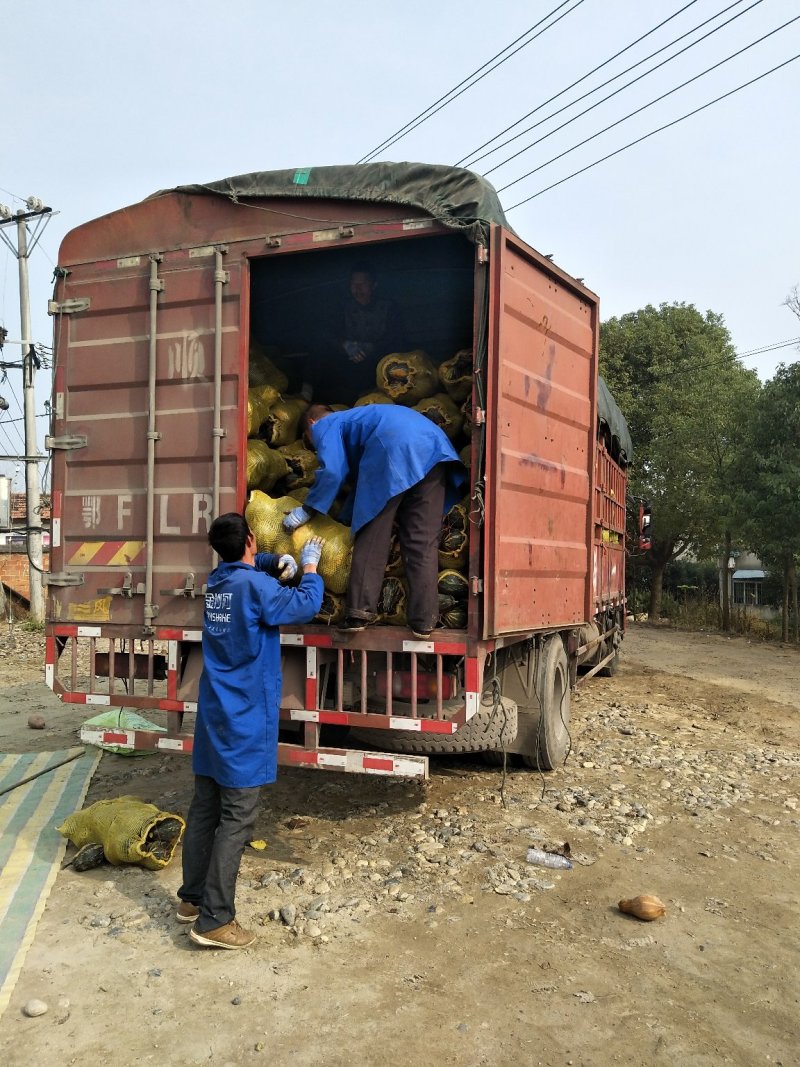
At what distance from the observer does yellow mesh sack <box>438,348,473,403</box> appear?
4.74m

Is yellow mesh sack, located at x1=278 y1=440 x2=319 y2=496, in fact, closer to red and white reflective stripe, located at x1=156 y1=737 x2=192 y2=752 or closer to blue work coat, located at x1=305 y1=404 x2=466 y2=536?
blue work coat, located at x1=305 y1=404 x2=466 y2=536

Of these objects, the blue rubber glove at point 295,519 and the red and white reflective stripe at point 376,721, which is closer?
the red and white reflective stripe at point 376,721

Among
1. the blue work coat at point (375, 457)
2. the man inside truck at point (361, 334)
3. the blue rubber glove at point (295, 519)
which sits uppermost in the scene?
the man inside truck at point (361, 334)

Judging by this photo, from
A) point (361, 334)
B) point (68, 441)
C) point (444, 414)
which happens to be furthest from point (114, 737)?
point (361, 334)

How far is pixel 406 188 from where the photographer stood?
412cm

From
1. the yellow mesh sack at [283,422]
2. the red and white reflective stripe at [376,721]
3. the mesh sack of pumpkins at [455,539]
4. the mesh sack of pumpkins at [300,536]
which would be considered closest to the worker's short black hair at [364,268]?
the yellow mesh sack at [283,422]

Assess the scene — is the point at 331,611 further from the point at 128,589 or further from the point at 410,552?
the point at 128,589

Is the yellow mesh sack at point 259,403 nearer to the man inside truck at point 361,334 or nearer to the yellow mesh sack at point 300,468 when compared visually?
the yellow mesh sack at point 300,468

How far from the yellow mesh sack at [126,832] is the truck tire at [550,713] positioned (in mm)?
2258

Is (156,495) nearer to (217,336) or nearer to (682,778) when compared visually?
(217,336)

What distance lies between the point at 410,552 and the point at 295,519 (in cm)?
70

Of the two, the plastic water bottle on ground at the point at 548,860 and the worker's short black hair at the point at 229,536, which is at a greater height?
the worker's short black hair at the point at 229,536

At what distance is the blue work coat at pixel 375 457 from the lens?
13.3 feet

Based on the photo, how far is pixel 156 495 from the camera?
450 centimetres
